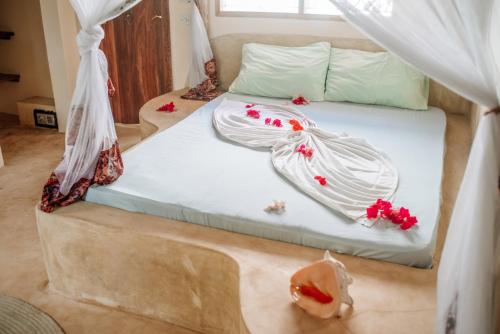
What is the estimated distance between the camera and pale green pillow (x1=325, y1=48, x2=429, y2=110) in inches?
131

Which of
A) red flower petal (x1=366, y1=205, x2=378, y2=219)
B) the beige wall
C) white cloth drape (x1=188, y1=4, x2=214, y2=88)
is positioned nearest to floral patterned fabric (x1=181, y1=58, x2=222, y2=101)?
white cloth drape (x1=188, y1=4, x2=214, y2=88)

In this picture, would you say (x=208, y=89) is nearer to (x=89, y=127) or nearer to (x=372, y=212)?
(x=89, y=127)

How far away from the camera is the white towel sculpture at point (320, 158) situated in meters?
2.08

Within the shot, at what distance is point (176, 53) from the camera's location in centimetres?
425

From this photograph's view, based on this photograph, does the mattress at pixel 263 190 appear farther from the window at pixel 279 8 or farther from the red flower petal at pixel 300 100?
the window at pixel 279 8

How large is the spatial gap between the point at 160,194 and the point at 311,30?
2.36m

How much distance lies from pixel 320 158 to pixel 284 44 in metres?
1.75

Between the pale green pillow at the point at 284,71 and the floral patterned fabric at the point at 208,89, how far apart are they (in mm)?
224

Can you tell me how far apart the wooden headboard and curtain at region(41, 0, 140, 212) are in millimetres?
1834

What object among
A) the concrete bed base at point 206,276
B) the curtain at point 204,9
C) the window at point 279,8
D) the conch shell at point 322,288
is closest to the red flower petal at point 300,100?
the window at point 279,8

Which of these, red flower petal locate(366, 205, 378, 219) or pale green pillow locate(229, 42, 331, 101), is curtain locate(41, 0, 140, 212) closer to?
red flower petal locate(366, 205, 378, 219)

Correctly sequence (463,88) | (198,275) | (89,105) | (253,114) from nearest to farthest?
1. (463,88)
2. (198,275)
3. (89,105)
4. (253,114)

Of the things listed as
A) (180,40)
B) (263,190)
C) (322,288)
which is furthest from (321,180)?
(180,40)

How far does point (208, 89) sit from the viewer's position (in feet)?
13.0
